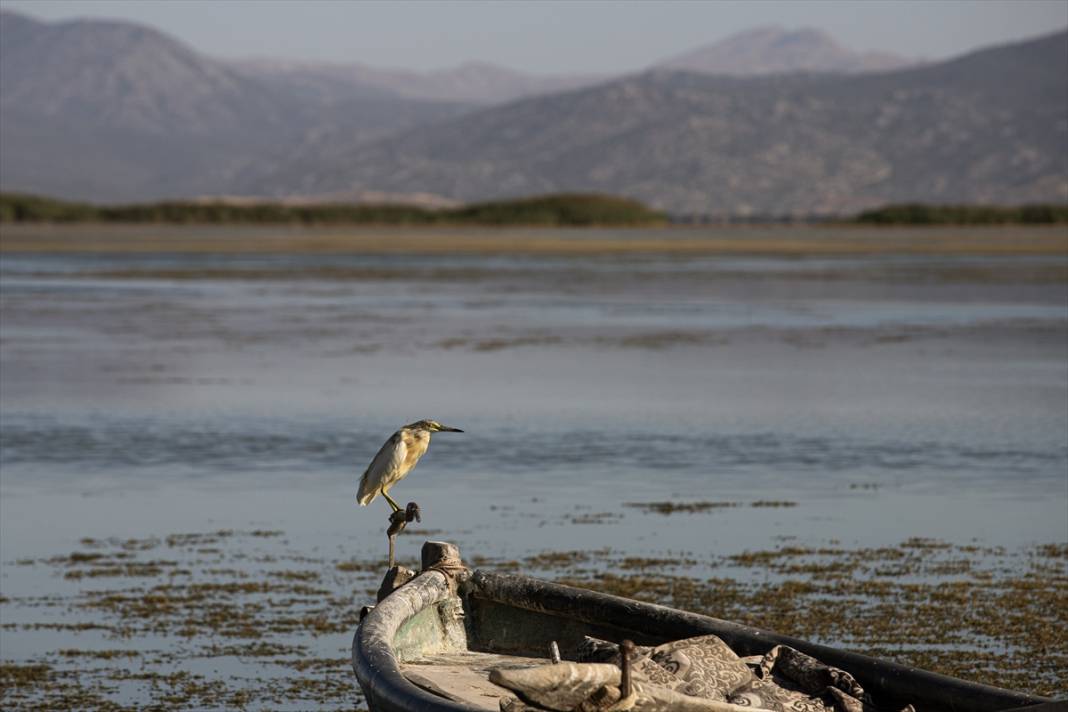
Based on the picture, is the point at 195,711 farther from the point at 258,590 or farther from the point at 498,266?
the point at 498,266

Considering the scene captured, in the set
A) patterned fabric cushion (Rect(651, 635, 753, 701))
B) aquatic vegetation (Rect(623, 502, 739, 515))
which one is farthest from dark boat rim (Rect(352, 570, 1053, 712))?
aquatic vegetation (Rect(623, 502, 739, 515))

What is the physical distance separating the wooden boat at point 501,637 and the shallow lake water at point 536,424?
6.63 ft

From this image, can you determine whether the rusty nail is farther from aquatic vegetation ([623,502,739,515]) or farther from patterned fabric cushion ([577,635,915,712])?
aquatic vegetation ([623,502,739,515])

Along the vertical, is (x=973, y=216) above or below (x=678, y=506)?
below

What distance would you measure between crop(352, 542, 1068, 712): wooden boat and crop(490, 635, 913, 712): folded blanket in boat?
163 millimetres

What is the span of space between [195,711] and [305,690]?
2.54 feet

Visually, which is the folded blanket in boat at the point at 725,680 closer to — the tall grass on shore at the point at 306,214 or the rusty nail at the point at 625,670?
the rusty nail at the point at 625,670

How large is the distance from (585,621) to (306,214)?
156 meters

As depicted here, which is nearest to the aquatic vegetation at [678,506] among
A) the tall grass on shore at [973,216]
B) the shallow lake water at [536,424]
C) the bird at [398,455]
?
the shallow lake water at [536,424]

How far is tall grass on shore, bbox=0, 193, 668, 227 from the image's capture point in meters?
155

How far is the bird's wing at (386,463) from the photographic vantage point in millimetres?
11023

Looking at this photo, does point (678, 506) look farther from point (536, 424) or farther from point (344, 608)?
point (536, 424)

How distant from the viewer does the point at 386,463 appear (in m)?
11.1

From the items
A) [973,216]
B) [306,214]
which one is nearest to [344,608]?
[973,216]
